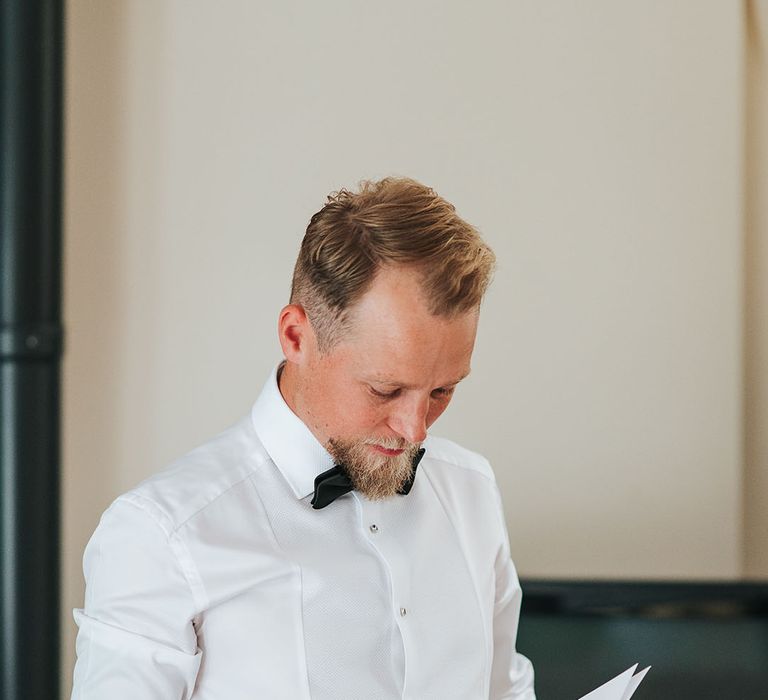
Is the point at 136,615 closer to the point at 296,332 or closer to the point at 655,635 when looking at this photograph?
the point at 296,332

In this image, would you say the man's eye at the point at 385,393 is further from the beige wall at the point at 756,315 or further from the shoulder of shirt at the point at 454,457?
the beige wall at the point at 756,315

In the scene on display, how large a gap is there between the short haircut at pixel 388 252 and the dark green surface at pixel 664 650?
1401 mm

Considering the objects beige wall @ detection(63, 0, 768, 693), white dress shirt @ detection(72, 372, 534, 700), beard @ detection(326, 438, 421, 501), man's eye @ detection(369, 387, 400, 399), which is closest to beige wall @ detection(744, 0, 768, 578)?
beige wall @ detection(63, 0, 768, 693)

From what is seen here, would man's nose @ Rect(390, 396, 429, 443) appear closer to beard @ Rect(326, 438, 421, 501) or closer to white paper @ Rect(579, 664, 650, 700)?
beard @ Rect(326, 438, 421, 501)

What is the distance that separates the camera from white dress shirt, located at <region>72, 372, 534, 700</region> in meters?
1.18

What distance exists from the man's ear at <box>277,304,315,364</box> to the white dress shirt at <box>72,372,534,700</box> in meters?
0.09

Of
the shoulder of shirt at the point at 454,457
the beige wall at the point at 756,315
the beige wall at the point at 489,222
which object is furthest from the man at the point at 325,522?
the beige wall at the point at 756,315

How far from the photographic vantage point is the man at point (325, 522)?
1.19 m

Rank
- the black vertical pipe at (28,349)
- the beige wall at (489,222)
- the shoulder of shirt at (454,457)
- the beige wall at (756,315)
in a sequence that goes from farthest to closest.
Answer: the beige wall at (756,315), the beige wall at (489,222), the black vertical pipe at (28,349), the shoulder of shirt at (454,457)

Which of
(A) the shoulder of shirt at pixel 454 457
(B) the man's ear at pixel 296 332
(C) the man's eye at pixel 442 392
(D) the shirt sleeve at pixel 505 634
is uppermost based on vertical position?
(B) the man's ear at pixel 296 332

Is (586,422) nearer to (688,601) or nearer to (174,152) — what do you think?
(688,601)

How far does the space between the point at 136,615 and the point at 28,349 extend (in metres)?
1.39

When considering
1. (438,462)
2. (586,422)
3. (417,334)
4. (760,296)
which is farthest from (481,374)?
(417,334)

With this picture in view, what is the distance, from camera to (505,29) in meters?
2.72
